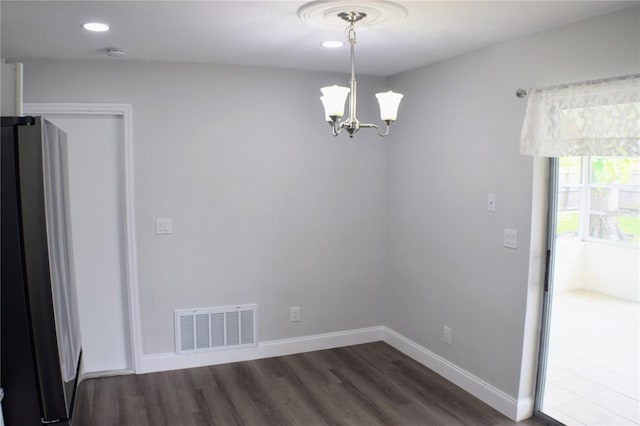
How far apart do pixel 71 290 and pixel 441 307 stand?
2.61 m

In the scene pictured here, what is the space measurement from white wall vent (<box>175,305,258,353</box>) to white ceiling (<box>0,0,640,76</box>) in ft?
6.33

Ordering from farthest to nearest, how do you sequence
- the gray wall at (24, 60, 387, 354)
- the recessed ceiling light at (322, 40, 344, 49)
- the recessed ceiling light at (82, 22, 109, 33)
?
the gray wall at (24, 60, 387, 354), the recessed ceiling light at (322, 40, 344, 49), the recessed ceiling light at (82, 22, 109, 33)

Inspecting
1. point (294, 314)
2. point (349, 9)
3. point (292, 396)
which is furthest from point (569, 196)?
point (294, 314)

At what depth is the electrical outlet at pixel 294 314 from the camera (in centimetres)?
415

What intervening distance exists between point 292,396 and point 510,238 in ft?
5.89

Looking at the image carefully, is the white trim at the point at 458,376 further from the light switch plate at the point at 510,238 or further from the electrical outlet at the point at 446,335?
the light switch plate at the point at 510,238

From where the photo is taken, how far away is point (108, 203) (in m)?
3.67

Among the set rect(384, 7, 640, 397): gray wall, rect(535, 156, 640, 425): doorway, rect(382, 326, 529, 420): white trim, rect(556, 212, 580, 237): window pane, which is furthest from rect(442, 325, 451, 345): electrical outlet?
rect(556, 212, 580, 237): window pane

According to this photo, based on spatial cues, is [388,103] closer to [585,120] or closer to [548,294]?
[585,120]

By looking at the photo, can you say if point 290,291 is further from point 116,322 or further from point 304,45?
point 304,45

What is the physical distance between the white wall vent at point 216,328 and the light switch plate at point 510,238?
2.02m

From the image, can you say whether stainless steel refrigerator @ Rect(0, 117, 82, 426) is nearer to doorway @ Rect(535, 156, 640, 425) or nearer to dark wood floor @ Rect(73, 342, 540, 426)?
dark wood floor @ Rect(73, 342, 540, 426)

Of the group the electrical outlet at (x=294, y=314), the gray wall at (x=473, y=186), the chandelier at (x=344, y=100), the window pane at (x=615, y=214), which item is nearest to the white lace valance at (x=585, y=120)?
the gray wall at (x=473, y=186)

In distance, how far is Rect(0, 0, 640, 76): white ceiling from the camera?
2.33 metres
